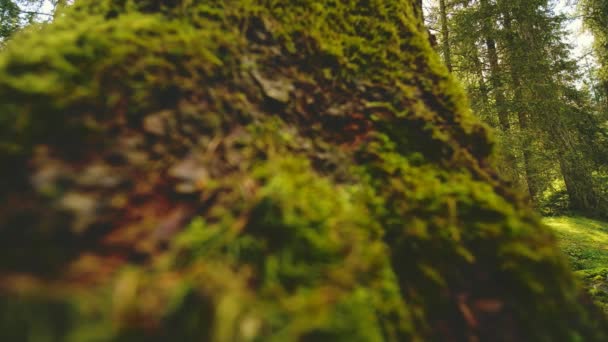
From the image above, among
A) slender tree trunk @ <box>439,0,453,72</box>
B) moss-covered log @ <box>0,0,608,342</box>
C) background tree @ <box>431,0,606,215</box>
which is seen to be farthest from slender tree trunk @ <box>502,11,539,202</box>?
moss-covered log @ <box>0,0,608,342</box>

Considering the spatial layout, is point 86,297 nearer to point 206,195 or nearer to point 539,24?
point 206,195

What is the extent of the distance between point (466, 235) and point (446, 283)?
0.69 ft

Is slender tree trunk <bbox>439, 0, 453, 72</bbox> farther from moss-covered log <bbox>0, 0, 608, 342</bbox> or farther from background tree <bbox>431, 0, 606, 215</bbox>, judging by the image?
moss-covered log <bbox>0, 0, 608, 342</bbox>

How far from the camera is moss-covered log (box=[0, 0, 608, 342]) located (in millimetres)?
752

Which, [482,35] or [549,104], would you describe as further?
[482,35]

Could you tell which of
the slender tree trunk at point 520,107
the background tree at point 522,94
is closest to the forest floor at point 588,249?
the background tree at point 522,94

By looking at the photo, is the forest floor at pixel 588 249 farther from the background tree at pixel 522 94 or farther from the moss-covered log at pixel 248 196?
the moss-covered log at pixel 248 196

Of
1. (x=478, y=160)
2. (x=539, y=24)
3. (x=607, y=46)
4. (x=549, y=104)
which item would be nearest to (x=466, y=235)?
(x=478, y=160)

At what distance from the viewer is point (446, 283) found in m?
1.13

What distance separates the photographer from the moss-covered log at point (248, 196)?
29.6 inches

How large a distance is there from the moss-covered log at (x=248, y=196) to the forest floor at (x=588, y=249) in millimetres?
3952

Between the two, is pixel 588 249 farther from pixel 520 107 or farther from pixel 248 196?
pixel 248 196

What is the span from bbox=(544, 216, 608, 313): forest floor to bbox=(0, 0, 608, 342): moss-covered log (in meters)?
3.95

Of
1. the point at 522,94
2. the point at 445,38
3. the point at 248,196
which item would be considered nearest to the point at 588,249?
the point at 522,94
